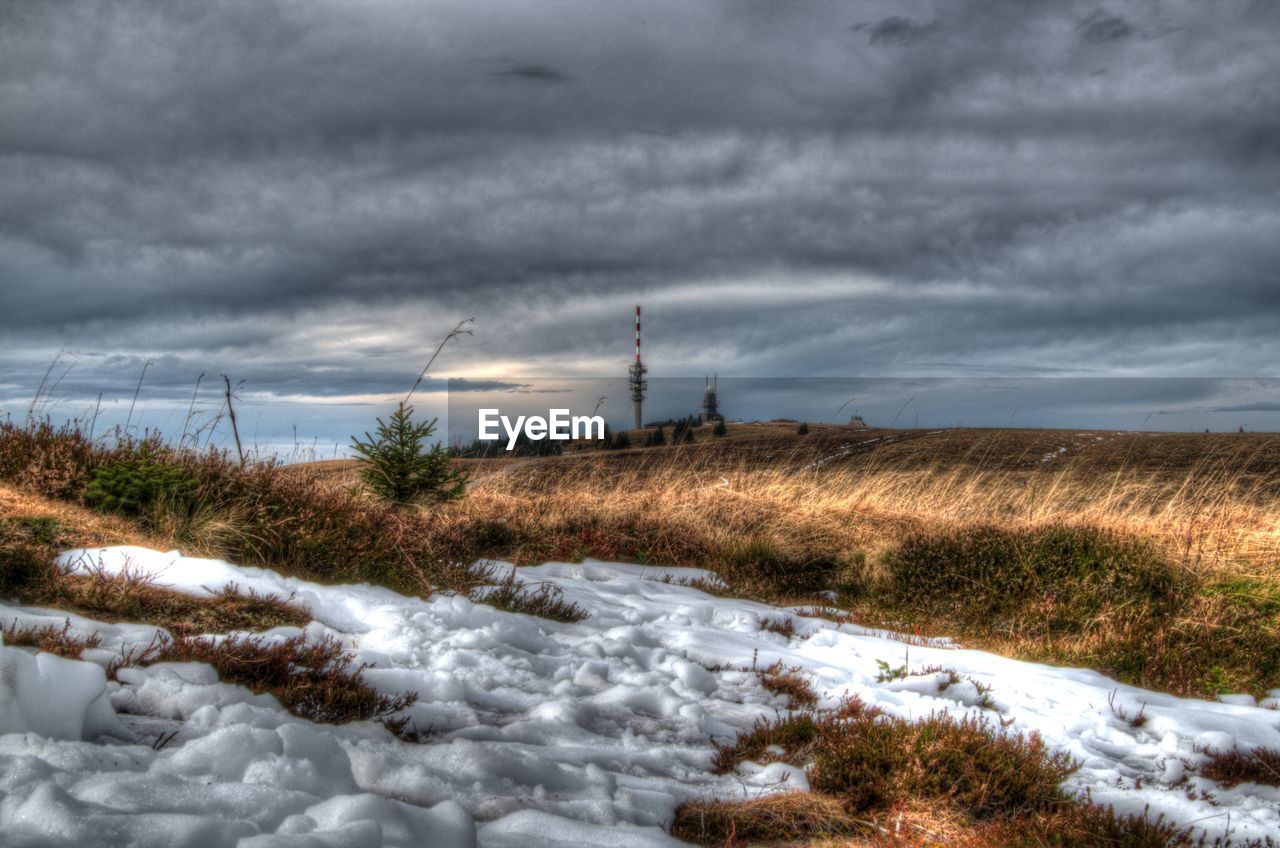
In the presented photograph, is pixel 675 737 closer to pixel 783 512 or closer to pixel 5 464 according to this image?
pixel 5 464

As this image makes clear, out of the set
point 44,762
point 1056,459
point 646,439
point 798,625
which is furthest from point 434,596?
point 646,439

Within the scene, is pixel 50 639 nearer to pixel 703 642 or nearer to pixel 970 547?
pixel 703 642

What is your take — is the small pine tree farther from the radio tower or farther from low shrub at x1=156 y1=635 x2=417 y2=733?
the radio tower

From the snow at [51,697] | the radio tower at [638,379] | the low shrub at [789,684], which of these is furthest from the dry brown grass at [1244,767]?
the radio tower at [638,379]

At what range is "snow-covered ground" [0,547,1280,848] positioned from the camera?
265 centimetres

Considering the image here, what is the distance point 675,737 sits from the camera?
15.9 ft

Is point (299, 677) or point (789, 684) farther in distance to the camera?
point (789, 684)

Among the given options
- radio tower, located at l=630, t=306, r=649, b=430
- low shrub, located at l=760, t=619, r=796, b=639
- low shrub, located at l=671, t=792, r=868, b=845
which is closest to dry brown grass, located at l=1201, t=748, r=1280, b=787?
low shrub, located at l=671, t=792, r=868, b=845

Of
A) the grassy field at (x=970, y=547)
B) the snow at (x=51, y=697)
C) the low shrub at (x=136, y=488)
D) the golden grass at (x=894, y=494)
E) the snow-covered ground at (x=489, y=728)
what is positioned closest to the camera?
the snow-covered ground at (x=489, y=728)

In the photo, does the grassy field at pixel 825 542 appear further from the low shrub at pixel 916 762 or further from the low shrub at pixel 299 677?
the low shrub at pixel 916 762

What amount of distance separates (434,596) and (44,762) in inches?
177

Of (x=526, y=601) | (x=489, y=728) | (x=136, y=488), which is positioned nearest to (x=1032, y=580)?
(x=526, y=601)

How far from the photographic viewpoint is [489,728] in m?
4.41

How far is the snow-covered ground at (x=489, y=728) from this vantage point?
104 inches
